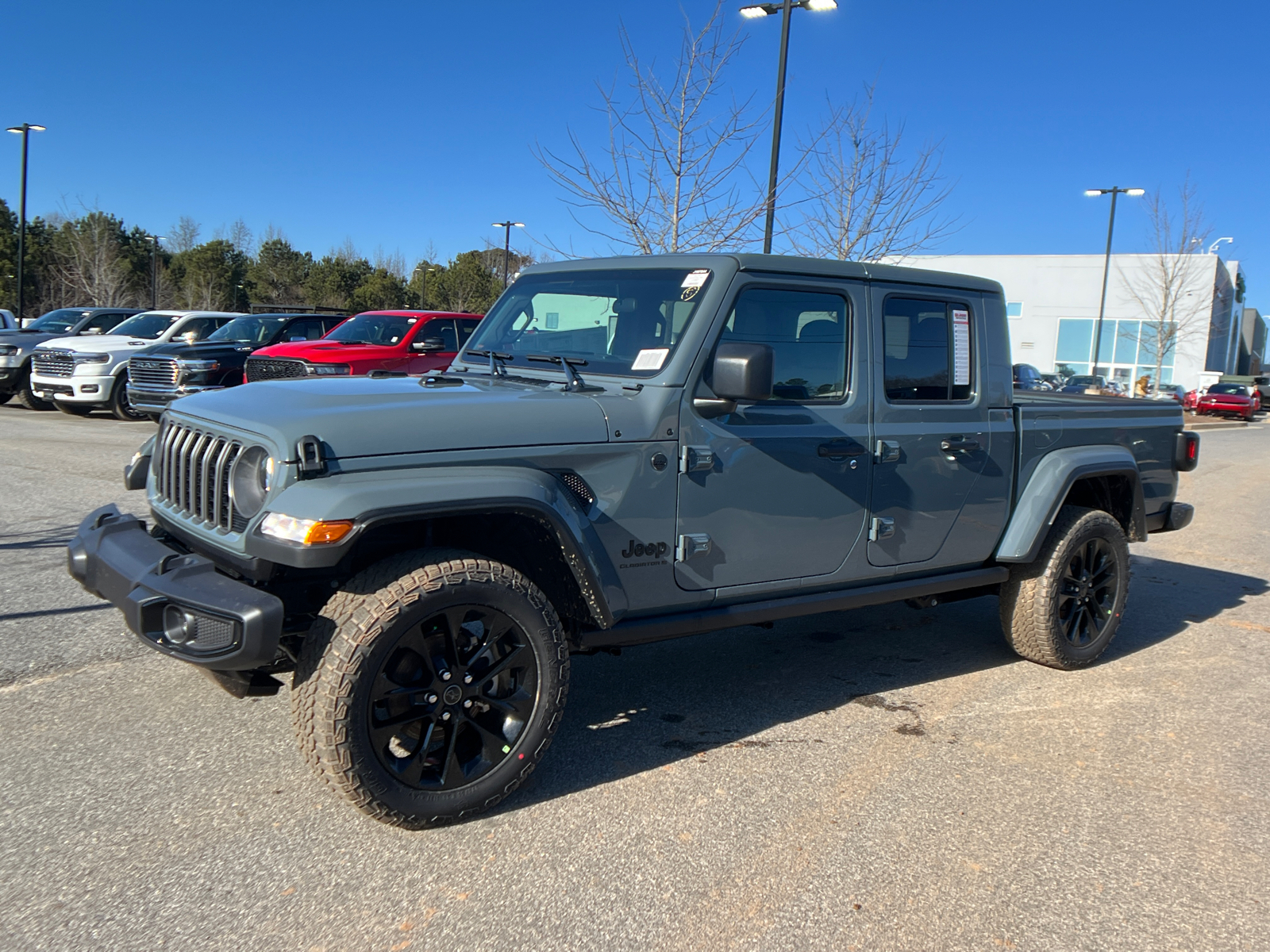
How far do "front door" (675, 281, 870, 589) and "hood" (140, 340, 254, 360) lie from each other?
489 inches

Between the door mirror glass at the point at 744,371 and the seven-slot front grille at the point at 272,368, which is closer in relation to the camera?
the door mirror glass at the point at 744,371

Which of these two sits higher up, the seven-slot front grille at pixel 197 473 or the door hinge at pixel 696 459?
the door hinge at pixel 696 459

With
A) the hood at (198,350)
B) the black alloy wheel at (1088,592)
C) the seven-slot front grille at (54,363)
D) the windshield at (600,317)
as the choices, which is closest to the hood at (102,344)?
the seven-slot front grille at (54,363)

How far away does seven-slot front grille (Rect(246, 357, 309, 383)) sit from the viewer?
1271 centimetres

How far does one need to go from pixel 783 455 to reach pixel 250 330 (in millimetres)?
14108

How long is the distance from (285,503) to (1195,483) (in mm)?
14636

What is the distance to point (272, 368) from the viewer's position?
1312cm

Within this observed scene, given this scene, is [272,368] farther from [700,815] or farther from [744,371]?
[700,815]

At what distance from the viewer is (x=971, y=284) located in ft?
15.6

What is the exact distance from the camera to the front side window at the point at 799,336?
152 inches

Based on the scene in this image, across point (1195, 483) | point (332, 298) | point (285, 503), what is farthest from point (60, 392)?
point (332, 298)

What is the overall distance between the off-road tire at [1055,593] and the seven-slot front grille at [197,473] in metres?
3.74

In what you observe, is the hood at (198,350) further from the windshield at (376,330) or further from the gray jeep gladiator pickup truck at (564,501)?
the gray jeep gladiator pickup truck at (564,501)

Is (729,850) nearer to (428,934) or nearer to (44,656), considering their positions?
(428,934)
